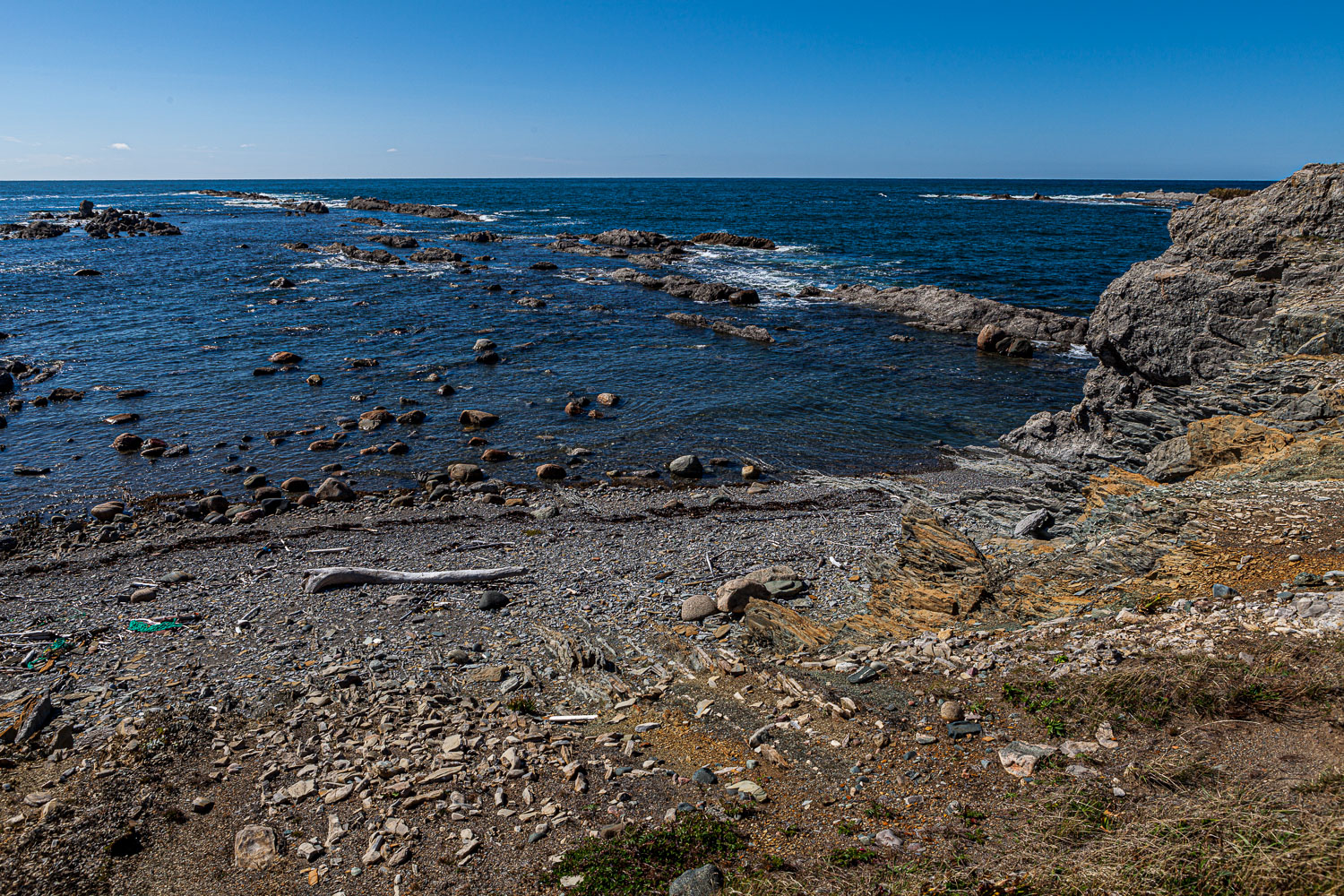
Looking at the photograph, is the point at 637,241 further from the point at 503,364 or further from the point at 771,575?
the point at 771,575

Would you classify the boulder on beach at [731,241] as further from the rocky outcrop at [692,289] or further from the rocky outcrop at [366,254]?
the rocky outcrop at [366,254]

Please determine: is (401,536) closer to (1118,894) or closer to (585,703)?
(585,703)

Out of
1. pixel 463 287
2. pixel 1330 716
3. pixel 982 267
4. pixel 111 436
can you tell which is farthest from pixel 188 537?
pixel 982 267

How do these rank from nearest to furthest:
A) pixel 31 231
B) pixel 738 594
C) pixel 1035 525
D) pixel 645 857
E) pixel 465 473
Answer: pixel 645 857 → pixel 738 594 → pixel 1035 525 → pixel 465 473 → pixel 31 231

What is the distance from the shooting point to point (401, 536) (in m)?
17.3

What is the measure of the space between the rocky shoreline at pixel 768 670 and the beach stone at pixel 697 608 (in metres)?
0.05

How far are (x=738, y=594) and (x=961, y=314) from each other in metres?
35.5

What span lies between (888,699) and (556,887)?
5.14 metres

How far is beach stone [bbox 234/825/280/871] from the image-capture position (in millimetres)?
7648

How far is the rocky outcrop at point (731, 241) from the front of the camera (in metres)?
76.8

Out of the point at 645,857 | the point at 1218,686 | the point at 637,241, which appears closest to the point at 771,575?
the point at 645,857

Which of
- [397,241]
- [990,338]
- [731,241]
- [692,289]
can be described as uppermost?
[731,241]

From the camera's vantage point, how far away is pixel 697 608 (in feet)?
41.8

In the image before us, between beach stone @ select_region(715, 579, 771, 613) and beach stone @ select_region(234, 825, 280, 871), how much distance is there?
787 cm
